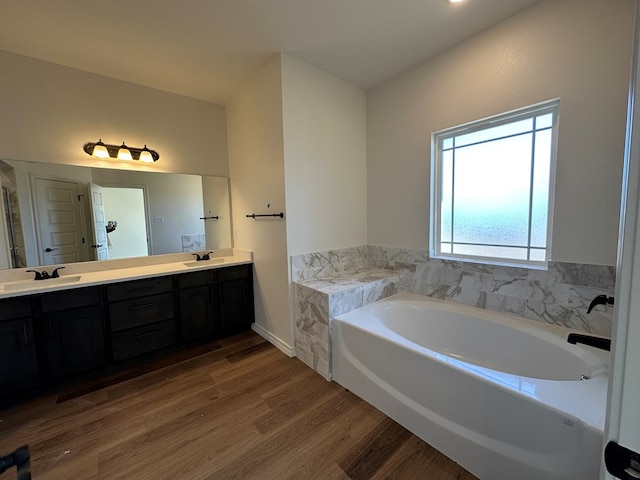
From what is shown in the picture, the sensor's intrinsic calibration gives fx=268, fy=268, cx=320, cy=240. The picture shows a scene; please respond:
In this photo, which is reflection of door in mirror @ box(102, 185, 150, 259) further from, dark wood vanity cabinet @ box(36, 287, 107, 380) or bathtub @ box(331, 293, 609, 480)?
bathtub @ box(331, 293, 609, 480)

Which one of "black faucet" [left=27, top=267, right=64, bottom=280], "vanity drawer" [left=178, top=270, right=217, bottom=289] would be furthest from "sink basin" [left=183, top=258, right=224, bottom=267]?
"black faucet" [left=27, top=267, right=64, bottom=280]

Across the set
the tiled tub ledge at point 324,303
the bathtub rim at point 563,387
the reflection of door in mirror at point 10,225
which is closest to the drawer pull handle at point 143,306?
the reflection of door in mirror at point 10,225

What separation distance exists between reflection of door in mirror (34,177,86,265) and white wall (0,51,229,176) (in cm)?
25

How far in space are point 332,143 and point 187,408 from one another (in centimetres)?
259

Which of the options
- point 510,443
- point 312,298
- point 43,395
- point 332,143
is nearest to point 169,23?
point 332,143

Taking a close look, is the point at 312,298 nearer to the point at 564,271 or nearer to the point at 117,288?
the point at 117,288

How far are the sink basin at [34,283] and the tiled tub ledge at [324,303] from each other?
1.94 metres

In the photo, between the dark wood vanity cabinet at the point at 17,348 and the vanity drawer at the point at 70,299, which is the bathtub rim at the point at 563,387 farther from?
the dark wood vanity cabinet at the point at 17,348

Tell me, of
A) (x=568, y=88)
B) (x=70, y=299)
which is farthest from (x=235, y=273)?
(x=568, y=88)

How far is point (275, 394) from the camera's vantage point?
2031 millimetres

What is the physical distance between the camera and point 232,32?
6.71 ft

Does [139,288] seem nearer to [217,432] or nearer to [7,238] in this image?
[7,238]

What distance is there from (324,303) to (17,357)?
2259 millimetres

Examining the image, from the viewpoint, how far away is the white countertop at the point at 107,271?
206 centimetres
